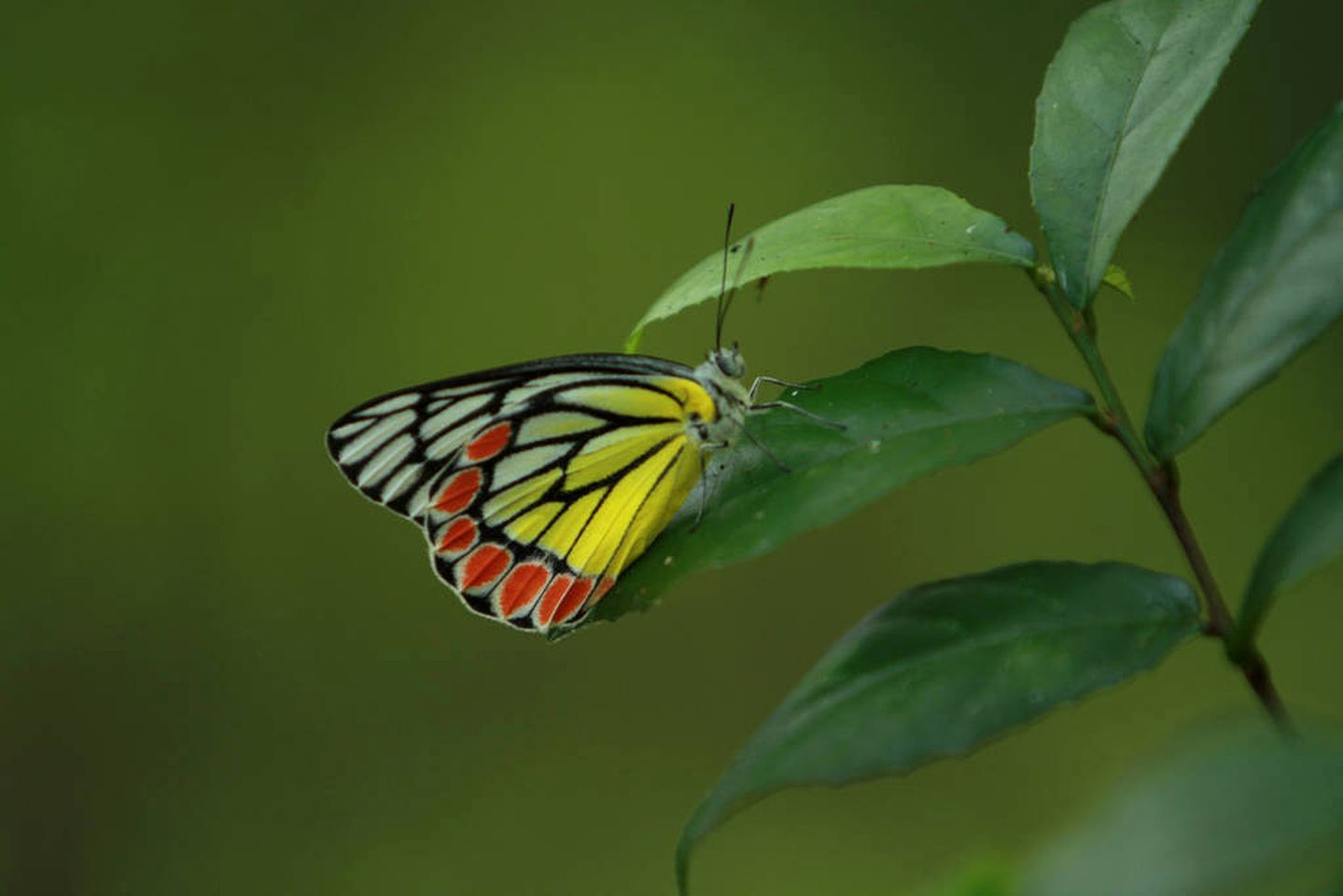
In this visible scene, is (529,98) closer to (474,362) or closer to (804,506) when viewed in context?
(474,362)

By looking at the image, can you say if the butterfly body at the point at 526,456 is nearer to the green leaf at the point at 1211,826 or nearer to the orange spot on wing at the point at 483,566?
the orange spot on wing at the point at 483,566

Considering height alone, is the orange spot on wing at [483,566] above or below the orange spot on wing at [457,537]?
below

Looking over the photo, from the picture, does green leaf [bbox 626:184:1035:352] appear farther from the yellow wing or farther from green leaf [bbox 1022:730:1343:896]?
green leaf [bbox 1022:730:1343:896]

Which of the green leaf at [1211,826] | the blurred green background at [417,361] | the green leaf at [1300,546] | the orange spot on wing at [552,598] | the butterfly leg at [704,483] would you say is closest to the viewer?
the green leaf at [1211,826]

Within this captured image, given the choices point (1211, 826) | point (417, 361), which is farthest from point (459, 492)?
point (417, 361)

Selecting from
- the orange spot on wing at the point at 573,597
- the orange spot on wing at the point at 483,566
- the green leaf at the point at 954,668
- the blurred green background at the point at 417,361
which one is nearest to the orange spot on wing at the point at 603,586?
the orange spot on wing at the point at 573,597

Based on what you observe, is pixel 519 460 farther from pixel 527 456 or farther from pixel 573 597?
pixel 573 597
